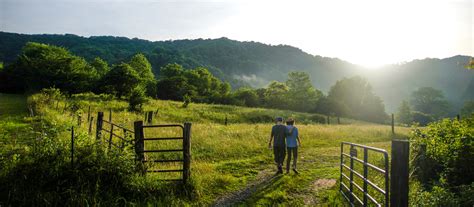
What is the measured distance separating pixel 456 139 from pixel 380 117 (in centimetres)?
7912

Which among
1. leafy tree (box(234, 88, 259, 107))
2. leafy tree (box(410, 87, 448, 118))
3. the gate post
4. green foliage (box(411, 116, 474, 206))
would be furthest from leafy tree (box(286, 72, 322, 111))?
the gate post

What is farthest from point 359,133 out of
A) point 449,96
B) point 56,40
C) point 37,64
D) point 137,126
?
point 449,96

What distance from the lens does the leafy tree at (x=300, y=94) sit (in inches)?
2827

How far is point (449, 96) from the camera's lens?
167 metres

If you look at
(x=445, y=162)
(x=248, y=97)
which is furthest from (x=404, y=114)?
(x=445, y=162)

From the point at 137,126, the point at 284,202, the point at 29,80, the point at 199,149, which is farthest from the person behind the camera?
the point at 29,80

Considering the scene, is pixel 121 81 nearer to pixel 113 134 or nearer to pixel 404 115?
pixel 113 134

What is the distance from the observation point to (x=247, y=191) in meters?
8.95

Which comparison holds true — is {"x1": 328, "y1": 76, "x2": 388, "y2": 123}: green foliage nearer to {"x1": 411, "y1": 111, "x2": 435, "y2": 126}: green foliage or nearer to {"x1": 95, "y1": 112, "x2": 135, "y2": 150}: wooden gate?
{"x1": 411, "y1": 111, "x2": 435, "y2": 126}: green foliage

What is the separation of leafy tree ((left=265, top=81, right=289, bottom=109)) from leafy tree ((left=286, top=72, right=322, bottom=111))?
1464mm

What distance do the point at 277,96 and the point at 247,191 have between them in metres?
63.4

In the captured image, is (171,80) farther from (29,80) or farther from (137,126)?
(137,126)

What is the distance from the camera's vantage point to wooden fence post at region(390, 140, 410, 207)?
191 inches

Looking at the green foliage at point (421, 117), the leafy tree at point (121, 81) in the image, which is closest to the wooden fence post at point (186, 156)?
the leafy tree at point (121, 81)
